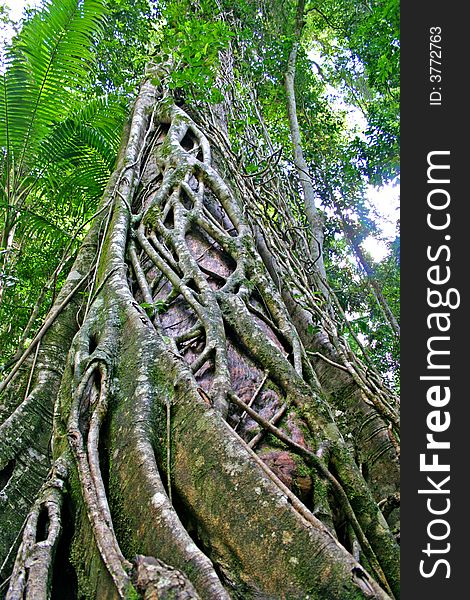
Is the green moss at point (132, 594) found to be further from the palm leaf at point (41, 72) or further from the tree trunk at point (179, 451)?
the palm leaf at point (41, 72)

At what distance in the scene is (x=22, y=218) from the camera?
15.1ft

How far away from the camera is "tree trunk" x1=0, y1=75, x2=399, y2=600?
1444 mm

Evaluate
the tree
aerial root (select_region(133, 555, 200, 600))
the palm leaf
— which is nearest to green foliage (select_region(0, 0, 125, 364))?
the palm leaf

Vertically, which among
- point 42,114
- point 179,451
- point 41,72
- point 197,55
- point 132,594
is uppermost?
point 197,55

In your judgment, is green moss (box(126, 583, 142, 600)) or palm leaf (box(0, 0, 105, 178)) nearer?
green moss (box(126, 583, 142, 600))

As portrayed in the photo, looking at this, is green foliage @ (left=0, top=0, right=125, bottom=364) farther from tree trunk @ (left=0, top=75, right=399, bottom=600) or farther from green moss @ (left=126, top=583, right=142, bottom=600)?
green moss @ (left=126, top=583, right=142, bottom=600)

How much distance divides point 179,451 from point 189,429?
0.08m

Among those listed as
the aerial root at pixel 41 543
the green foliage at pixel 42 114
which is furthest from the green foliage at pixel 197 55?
the aerial root at pixel 41 543

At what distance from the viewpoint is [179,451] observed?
1.81m

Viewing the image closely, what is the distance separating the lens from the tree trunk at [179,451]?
56.9 inches

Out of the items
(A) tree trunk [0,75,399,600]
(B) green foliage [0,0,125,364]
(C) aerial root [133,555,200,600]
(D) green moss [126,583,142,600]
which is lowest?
(D) green moss [126,583,142,600]

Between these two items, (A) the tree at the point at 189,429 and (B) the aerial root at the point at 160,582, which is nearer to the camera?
(B) the aerial root at the point at 160,582

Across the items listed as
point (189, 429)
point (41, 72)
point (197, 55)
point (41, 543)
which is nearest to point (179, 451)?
point (189, 429)

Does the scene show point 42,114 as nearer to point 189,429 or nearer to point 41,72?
point 41,72
